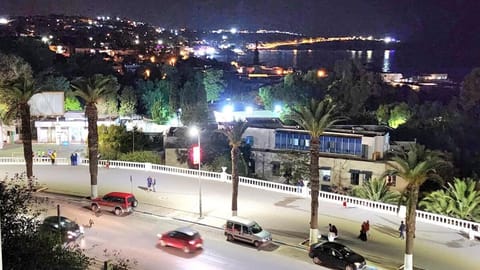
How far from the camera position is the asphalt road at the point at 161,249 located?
23.4 m

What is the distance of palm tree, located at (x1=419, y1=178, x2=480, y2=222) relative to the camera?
29.3 metres

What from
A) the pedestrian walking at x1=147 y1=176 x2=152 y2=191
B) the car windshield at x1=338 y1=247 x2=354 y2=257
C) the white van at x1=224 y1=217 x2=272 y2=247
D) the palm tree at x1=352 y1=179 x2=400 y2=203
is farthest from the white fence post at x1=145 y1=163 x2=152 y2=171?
the car windshield at x1=338 y1=247 x2=354 y2=257

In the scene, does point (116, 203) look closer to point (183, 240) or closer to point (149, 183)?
point (149, 183)

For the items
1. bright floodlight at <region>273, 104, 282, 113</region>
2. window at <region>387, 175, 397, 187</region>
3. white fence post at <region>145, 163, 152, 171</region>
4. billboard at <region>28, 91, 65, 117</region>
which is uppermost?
billboard at <region>28, 91, 65, 117</region>

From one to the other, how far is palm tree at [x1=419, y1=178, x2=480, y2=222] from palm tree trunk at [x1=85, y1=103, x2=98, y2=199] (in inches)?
729

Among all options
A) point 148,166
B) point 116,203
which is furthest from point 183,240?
point 148,166

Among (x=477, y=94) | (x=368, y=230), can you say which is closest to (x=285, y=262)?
(x=368, y=230)

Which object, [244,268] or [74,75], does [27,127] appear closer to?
[244,268]

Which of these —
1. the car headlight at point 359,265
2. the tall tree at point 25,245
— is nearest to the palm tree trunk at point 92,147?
the car headlight at point 359,265

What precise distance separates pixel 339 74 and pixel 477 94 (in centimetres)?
2524

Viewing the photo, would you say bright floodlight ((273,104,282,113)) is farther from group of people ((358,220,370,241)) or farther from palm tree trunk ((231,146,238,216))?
group of people ((358,220,370,241))

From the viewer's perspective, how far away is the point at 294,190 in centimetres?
3500

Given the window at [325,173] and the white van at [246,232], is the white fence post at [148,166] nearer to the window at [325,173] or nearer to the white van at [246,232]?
the window at [325,173]

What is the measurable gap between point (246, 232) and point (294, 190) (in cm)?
995
